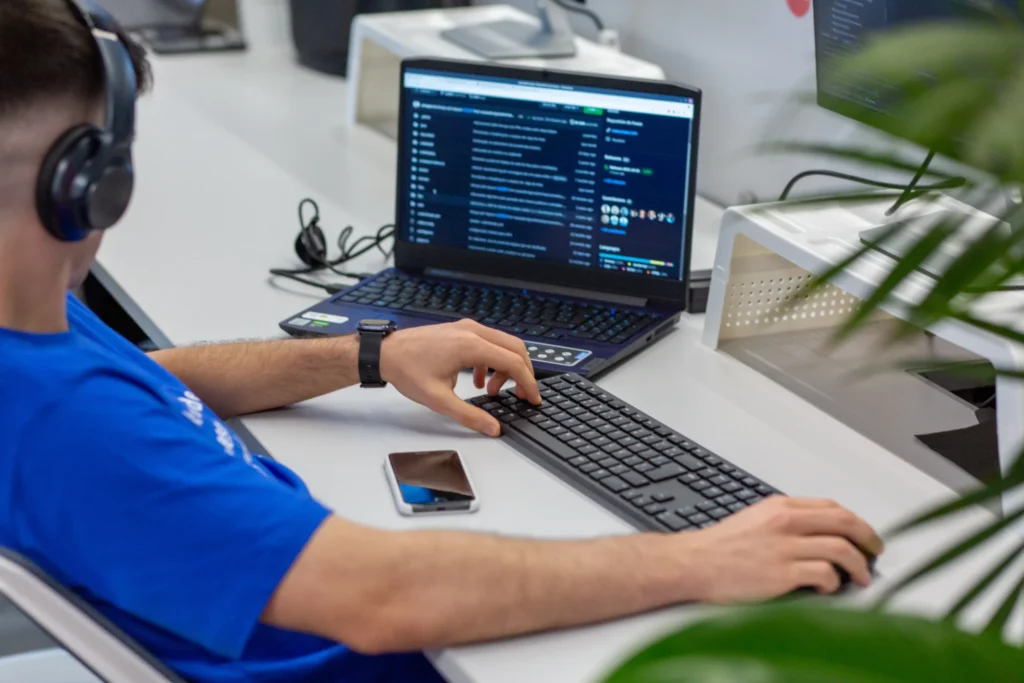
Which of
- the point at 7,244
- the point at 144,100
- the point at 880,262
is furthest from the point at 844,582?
the point at 144,100

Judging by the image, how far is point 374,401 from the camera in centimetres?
135

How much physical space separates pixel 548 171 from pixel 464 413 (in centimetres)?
42

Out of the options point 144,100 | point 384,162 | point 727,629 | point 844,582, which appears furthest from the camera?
point 144,100

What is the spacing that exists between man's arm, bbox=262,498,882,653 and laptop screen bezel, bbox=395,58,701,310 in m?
0.55

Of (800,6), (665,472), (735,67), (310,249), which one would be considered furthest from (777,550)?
(735,67)

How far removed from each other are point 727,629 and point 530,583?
61 cm

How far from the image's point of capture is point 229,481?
0.89 m

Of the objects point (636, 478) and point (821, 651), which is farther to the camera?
point (636, 478)

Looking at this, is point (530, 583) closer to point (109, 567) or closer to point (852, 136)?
point (109, 567)

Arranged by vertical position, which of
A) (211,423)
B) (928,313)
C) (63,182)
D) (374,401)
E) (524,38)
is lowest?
(374,401)

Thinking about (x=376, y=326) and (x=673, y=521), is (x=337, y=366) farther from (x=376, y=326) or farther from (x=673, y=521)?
(x=673, y=521)

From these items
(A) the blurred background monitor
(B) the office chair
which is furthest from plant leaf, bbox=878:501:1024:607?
(A) the blurred background monitor

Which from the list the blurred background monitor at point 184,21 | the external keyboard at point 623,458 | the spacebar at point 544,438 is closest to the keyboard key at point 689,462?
the external keyboard at point 623,458

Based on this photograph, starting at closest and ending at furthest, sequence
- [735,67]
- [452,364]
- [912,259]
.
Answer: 1. [912,259]
2. [452,364]
3. [735,67]
